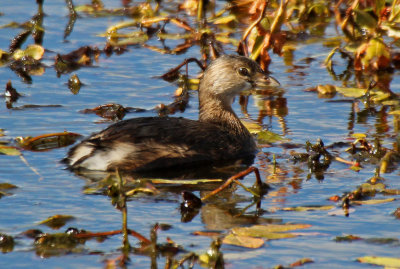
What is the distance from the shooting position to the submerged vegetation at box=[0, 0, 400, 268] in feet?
19.6

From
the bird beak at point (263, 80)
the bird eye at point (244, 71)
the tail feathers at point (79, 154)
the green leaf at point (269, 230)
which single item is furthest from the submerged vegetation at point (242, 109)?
the bird eye at point (244, 71)

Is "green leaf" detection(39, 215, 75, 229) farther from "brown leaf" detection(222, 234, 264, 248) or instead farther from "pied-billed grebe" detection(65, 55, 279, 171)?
"pied-billed grebe" detection(65, 55, 279, 171)

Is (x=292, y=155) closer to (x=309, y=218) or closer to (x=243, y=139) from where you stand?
(x=243, y=139)

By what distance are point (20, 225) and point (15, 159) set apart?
1.66 m

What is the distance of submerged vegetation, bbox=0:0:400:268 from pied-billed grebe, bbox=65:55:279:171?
18cm

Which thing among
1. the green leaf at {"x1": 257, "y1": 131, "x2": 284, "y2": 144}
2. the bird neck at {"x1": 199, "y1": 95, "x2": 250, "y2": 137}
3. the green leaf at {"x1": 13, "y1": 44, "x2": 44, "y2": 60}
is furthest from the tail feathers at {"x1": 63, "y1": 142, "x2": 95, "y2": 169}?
the green leaf at {"x1": 13, "y1": 44, "x2": 44, "y2": 60}

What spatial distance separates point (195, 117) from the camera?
934 centimetres

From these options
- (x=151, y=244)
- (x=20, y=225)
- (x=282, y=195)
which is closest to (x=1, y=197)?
(x=20, y=225)

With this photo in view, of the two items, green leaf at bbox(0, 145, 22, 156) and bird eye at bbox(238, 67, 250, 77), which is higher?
bird eye at bbox(238, 67, 250, 77)

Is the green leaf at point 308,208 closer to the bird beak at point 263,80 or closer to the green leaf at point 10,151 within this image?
the green leaf at point 10,151

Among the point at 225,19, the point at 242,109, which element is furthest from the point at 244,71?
the point at 225,19

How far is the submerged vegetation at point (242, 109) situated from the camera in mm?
5984

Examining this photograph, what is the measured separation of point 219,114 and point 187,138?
3.09ft

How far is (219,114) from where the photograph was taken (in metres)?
8.90
